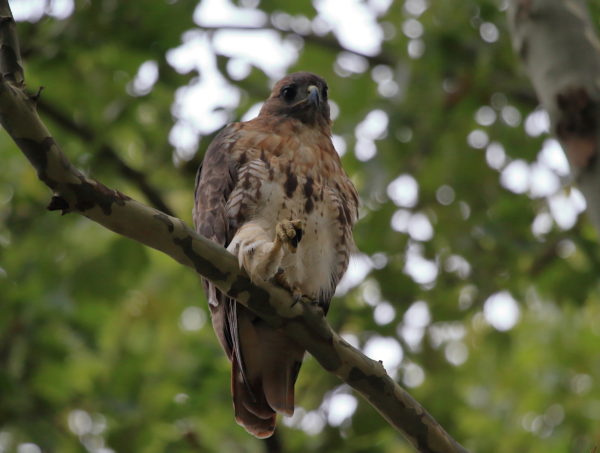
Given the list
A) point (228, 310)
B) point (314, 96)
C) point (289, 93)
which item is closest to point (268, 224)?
point (228, 310)

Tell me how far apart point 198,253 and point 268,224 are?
Answer: 3.95ft

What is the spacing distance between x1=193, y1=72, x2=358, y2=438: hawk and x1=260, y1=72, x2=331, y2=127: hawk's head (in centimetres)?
33

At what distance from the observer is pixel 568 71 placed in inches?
143

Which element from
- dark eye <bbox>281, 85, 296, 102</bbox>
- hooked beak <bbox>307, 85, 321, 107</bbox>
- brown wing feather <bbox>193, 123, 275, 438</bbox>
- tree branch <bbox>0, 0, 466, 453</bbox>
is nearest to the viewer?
tree branch <bbox>0, 0, 466, 453</bbox>

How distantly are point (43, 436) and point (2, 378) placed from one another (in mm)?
566

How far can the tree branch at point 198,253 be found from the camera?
2.18 metres

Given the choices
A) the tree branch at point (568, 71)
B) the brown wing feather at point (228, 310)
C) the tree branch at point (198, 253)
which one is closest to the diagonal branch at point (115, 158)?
the brown wing feather at point (228, 310)

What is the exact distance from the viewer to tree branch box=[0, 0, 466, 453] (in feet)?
7.14

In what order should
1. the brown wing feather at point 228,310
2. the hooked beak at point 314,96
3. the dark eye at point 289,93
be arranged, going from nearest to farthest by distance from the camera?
the brown wing feather at point 228,310, the hooked beak at point 314,96, the dark eye at point 289,93

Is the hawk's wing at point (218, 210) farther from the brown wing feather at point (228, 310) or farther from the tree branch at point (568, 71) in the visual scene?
the tree branch at point (568, 71)

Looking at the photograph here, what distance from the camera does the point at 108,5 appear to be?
5289 millimetres

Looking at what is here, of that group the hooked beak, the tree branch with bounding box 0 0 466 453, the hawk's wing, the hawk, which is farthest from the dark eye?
the tree branch with bounding box 0 0 466 453

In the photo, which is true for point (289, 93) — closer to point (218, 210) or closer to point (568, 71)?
point (218, 210)

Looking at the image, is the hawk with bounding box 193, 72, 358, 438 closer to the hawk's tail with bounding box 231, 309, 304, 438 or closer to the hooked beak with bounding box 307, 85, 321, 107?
the hawk's tail with bounding box 231, 309, 304, 438
